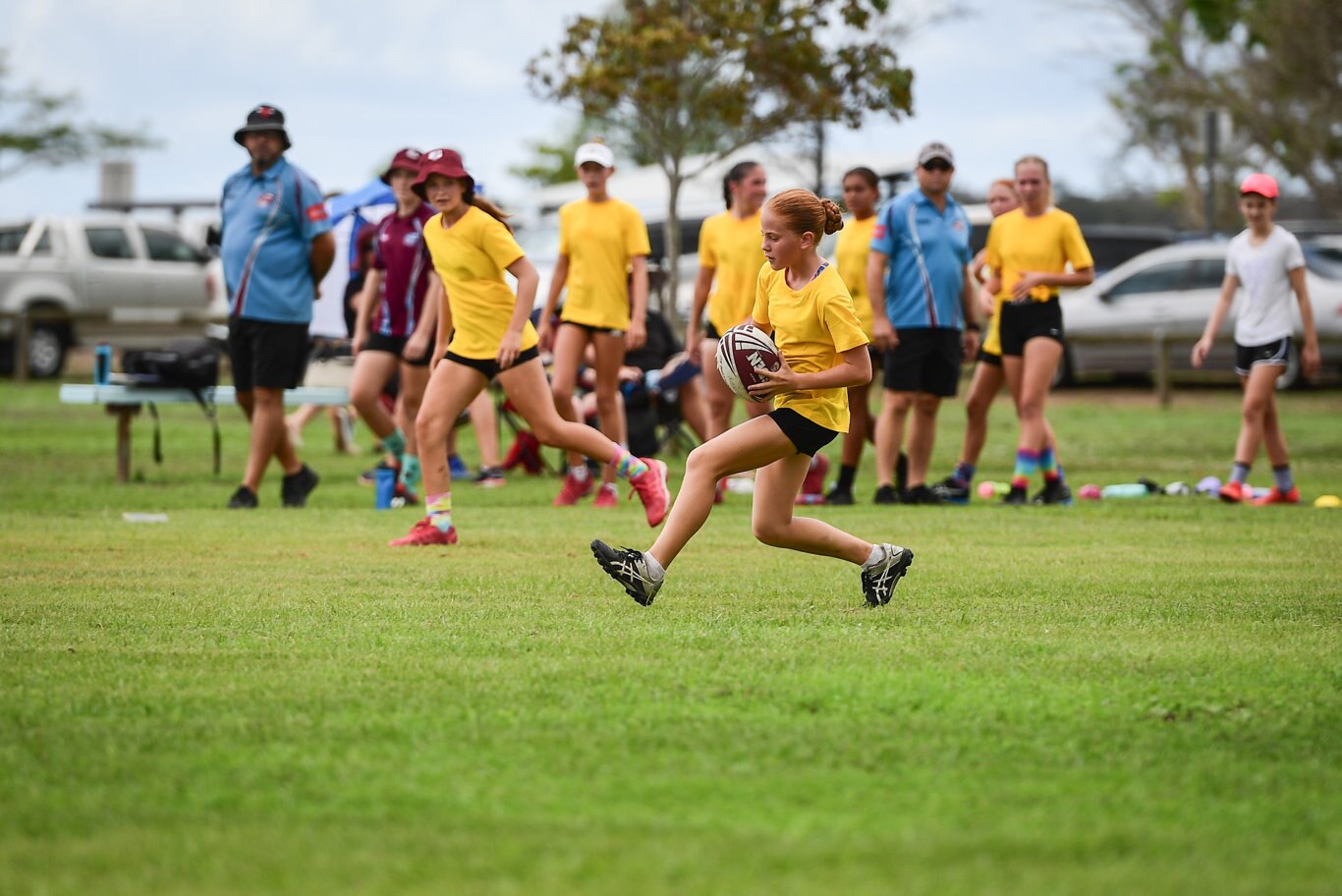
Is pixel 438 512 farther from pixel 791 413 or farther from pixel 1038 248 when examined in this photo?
pixel 1038 248

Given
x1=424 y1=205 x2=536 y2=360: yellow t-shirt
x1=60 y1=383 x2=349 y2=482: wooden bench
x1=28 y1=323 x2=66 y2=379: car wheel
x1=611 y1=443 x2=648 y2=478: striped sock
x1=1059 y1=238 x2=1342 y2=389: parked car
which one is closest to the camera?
x1=424 y1=205 x2=536 y2=360: yellow t-shirt

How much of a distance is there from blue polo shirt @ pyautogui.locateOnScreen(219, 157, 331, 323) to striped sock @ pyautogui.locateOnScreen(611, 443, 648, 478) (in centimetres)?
290

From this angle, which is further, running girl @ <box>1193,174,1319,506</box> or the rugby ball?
running girl @ <box>1193,174,1319,506</box>

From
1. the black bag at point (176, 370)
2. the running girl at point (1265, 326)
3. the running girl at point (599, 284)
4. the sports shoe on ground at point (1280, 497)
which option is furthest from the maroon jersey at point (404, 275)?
the sports shoe on ground at point (1280, 497)

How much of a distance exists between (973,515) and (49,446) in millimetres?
9316

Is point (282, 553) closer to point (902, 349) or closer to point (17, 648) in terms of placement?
point (17, 648)

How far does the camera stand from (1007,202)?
13.1 metres

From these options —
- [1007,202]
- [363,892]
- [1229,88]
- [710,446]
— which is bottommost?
[363,892]

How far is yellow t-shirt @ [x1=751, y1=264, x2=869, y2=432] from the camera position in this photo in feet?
22.2

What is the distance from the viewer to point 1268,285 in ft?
38.9

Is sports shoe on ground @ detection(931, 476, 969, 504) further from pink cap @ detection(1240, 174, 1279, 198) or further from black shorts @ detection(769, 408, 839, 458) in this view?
black shorts @ detection(769, 408, 839, 458)

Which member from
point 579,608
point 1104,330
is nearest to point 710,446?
point 579,608

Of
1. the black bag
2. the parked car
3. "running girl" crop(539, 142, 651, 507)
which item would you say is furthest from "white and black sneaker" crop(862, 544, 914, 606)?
the parked car

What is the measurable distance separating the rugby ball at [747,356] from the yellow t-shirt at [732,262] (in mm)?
4529
